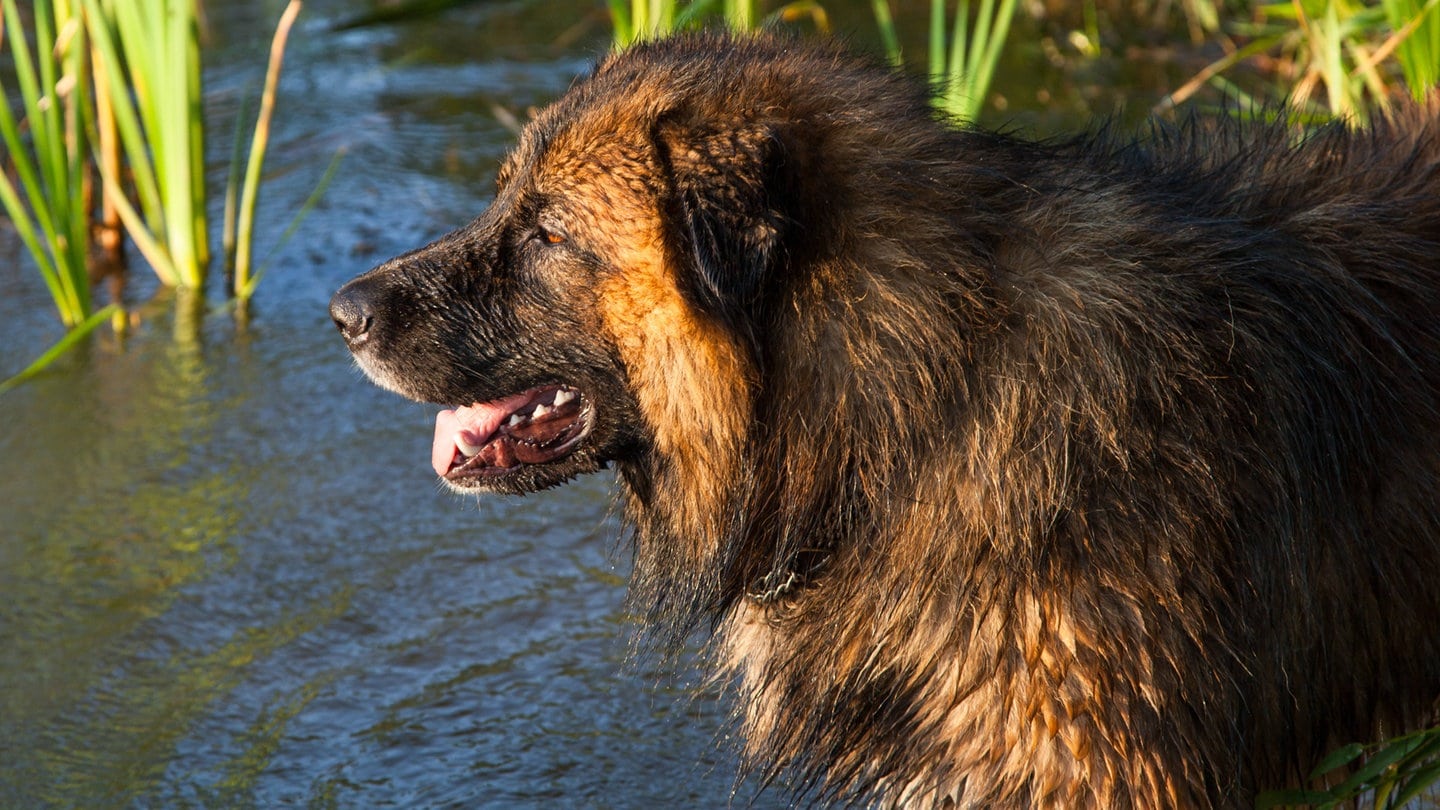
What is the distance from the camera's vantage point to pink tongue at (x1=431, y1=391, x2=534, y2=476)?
10.7 ft

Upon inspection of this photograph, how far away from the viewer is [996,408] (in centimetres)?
279

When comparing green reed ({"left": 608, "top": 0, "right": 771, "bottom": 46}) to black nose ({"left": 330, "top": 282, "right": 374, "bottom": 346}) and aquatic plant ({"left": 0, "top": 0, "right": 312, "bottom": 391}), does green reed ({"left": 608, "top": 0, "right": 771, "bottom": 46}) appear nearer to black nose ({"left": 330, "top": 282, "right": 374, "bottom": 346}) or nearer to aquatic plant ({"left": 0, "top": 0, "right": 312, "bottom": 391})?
aquatic plant ({"left": 0, "top": 0, "right": 312, "bottom": 391})

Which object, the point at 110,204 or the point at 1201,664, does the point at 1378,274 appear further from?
the point at 110,204

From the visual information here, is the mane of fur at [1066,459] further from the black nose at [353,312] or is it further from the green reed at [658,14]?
the green reed at [658,14]

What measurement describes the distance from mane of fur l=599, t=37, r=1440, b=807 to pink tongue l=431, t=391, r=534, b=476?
18.3 inches

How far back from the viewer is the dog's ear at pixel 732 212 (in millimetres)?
2684

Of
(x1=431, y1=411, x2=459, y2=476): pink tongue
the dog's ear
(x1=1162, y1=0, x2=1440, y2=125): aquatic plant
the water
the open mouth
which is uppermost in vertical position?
the dog's ear

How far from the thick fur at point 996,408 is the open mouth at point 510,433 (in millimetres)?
101

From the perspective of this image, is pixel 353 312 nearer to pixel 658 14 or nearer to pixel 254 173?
pixel 658 14

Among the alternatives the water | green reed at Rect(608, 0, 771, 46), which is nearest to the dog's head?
the water

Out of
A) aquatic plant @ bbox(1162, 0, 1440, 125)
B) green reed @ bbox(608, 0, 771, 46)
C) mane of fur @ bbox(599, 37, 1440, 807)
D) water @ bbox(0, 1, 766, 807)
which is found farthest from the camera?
green reed @ bbox(608, 0, 771, 46)

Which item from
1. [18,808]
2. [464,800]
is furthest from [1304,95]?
[18,808]

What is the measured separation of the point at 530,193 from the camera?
3104mm

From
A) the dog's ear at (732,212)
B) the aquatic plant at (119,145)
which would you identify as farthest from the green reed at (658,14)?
the dog's ear at (732,212)
